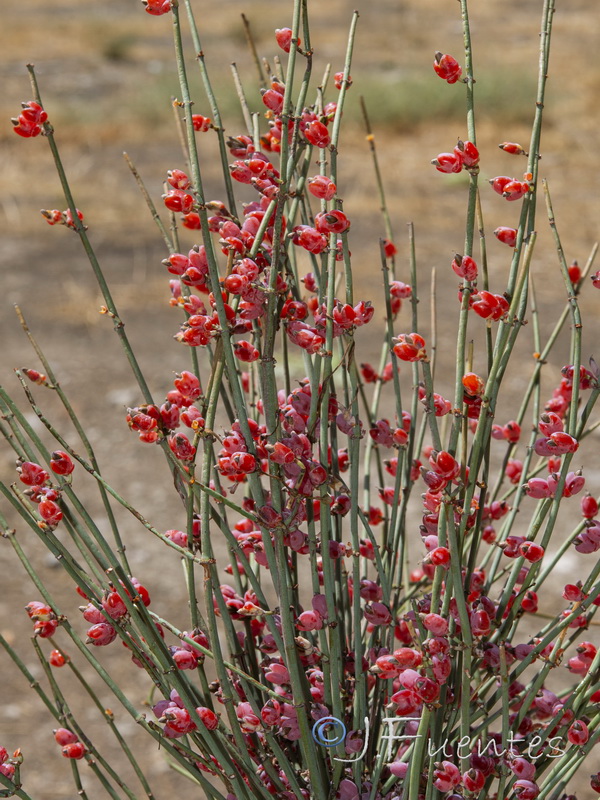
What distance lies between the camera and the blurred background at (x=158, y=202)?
2.42m

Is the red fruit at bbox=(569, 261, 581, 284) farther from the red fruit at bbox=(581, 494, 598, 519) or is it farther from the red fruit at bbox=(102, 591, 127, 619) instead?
the red fruit at bbox=(102, 591, 127, 619)

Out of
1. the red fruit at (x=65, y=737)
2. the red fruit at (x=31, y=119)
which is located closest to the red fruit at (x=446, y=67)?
the red fruit at (x=31, y=119)

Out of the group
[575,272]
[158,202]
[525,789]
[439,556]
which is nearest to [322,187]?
[439,556]

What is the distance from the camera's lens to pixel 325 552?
0.72m

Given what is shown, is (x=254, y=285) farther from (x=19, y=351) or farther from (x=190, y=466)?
(x=19, y=351)

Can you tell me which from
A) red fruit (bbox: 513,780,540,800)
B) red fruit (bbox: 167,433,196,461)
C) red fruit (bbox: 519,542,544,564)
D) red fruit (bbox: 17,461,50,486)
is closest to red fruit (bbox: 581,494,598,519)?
red fruit (bbox: 519,542,544,564)

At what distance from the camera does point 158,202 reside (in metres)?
5.05

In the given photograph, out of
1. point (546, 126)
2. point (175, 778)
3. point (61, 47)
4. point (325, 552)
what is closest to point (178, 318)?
point (175, 778)

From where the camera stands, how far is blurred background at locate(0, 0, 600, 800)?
242cm

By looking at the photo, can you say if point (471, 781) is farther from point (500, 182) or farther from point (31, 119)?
point (31, 119)

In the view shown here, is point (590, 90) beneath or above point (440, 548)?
above

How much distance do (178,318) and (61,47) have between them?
7329 millimetres

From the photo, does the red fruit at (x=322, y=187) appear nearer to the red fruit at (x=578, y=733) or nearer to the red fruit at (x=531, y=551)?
the red fruit at (x=531, y=551)

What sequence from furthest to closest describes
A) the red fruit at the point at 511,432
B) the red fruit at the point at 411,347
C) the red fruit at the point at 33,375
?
the red fruit at the point at 511,432, the red fruit at the point at 33,375, the red fruit at the point at 411,347
